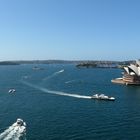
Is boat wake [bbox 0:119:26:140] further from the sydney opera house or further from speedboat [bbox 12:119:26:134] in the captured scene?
the sydney opera house

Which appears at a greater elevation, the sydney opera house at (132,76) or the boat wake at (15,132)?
the sydney opera house at (132,76)

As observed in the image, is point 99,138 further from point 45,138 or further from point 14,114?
point 14,114

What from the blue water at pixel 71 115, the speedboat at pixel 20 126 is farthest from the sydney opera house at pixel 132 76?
the speedboat at pixel 20 126

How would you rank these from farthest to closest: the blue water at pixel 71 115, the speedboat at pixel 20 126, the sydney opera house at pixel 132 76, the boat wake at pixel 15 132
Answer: the sydney opera house at pixel 132 76 → the speedboat at pixel 20 126 → the blue water at pixel 71 115 → the boat wake at pixel 15 132

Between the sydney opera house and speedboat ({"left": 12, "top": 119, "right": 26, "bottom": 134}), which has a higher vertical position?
the sydney opera house

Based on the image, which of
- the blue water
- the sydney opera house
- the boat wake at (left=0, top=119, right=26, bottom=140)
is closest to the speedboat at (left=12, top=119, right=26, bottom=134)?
the boat wake at (left=0, top=119, right=26, bottom=140)

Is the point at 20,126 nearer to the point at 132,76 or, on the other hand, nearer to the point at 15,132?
the point at 15,132

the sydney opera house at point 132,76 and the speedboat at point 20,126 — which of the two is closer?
the speedboat at point 20,126

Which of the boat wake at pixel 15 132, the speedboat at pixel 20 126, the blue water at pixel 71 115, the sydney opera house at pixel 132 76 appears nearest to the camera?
the boat wake at pixel 15 132

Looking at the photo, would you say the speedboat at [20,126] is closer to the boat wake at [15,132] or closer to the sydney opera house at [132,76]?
the boat wake at [15,132]

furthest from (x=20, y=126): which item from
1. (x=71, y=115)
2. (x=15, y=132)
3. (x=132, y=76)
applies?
(x=132, y=76)
